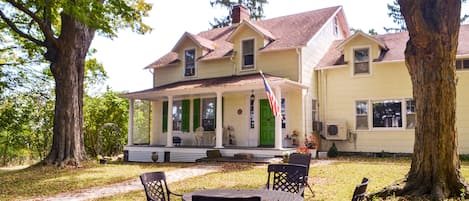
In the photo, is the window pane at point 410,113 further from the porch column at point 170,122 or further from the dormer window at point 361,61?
the porch column at point 170,122

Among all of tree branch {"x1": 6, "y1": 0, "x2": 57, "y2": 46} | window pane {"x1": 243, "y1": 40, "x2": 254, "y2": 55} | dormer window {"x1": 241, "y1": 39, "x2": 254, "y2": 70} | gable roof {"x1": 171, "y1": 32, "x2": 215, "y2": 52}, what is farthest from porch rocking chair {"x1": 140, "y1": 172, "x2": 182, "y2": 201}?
gable roof {"x1": 171, "y1": 32, "x2": 215, "y2": 52}

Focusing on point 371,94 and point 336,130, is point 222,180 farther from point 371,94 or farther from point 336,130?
point 371,94

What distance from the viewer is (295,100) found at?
631 inches

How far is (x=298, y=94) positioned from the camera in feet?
52.3

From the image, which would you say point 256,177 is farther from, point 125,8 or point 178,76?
point 178,76

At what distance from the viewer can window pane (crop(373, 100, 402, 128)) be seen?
1550 cm

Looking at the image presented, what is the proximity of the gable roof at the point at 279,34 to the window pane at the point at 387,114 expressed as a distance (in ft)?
13.2

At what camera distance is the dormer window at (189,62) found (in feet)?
62.9

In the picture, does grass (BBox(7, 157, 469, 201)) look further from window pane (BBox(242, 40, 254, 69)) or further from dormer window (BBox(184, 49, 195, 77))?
dormer window (BBox(184, 49, 195, 77))

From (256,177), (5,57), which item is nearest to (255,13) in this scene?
(5,57)

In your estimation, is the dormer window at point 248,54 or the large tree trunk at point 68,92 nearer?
the large tree trunk at point 68,92

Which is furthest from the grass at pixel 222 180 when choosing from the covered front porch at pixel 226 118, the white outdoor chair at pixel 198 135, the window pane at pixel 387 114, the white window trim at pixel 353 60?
the white window trim at pixel 353 60

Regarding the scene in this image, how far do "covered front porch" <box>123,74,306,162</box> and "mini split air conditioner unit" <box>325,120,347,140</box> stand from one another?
1279mm

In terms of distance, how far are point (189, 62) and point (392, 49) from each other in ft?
30.6
